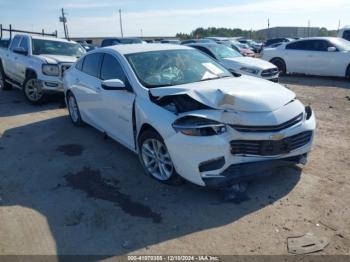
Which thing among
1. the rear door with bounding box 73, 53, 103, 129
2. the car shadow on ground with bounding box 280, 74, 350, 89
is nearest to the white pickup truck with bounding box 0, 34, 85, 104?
the rear door with bounding box 73, 53, 103, 129

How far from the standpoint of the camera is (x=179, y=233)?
363cm

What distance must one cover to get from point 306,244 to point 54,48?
Answer: 357 inches

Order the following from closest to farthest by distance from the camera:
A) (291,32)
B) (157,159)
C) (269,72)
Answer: (157,159) < (269,72) < (291,32)

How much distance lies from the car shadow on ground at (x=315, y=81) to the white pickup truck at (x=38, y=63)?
765 centimetres

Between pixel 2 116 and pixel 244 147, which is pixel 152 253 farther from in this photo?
pixel 2 116

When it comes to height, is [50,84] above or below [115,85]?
below

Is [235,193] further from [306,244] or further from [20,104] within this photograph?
[20,104]

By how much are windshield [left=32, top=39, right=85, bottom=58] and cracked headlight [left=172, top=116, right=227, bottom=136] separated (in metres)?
7.28

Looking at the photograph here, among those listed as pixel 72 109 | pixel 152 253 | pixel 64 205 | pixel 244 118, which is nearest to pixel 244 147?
pixel 244 118

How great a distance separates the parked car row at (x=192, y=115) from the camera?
401cm

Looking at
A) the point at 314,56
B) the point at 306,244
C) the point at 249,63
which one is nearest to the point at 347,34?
the point at 314,56

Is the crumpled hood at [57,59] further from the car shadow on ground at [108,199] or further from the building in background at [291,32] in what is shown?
the building in background at [291,32]

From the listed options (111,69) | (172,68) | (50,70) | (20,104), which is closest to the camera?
(172,68)

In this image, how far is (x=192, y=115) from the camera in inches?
162
